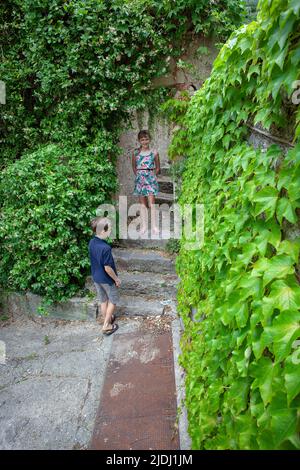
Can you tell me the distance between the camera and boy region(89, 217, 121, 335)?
13.8 ft

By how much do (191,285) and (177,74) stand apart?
15.1ft

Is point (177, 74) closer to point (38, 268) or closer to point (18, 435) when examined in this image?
point (38, 268)

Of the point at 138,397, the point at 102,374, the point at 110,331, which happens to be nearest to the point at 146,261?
the point at 110,331

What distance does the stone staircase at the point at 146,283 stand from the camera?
16.0 ft

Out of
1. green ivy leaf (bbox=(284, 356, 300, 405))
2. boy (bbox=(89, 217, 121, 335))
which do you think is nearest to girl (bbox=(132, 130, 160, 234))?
boy (bbox=(89, 217, 121, 335))

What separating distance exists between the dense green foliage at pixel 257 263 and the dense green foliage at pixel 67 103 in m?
3.14

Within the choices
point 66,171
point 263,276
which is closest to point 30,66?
point 66,171

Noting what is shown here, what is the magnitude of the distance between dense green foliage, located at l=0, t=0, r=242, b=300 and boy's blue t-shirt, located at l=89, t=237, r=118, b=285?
79 centimetres

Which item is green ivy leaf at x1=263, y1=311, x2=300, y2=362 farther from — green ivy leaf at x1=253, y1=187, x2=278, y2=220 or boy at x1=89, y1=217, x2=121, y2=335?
boy at x1=89, y1=217, x2=121, y2=335

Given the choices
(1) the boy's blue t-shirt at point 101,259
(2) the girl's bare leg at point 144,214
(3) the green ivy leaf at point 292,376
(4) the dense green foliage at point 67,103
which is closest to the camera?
(3) the green ivy leaf at point 292,376

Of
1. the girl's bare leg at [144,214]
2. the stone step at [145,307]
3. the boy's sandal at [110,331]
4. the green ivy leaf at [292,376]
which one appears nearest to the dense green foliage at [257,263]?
the green ivy leaf at [292,376]

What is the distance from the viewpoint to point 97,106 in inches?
225

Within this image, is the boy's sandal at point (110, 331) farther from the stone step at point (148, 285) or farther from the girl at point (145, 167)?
the girl at point (145, 167)

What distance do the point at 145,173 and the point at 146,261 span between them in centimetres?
152
